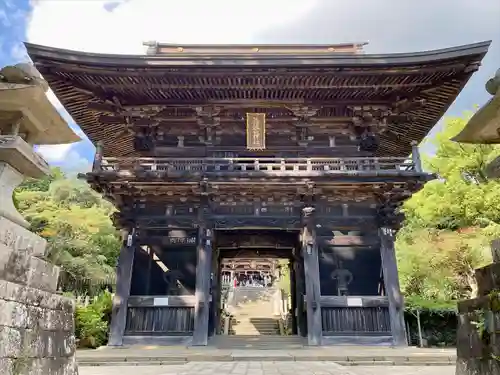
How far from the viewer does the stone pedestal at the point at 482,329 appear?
3.91 metres

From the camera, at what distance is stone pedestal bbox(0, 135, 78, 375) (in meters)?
3.66

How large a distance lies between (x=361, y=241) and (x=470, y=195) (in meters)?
10.5

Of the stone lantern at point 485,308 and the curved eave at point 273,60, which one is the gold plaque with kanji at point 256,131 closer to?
the curved eave at point 273,60

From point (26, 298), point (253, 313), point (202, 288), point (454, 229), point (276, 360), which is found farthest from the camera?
point (253, 313)

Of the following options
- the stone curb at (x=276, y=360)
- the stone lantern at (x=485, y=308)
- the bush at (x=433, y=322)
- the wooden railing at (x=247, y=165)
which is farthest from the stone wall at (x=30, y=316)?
the bush at (x=433, y=322)

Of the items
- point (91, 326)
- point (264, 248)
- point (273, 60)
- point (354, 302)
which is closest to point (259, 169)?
point (273, 60)

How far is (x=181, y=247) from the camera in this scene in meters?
12.7

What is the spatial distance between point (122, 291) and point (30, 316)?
7828 mm

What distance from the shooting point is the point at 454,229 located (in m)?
20.8

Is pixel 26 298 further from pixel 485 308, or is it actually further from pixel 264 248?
pixel 264 248

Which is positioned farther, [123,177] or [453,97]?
[453,97]

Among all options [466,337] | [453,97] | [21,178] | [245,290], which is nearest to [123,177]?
[21,178]

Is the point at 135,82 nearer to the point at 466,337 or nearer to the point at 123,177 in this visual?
the point at 123,177

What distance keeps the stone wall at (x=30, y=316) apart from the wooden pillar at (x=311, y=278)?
764 cm
